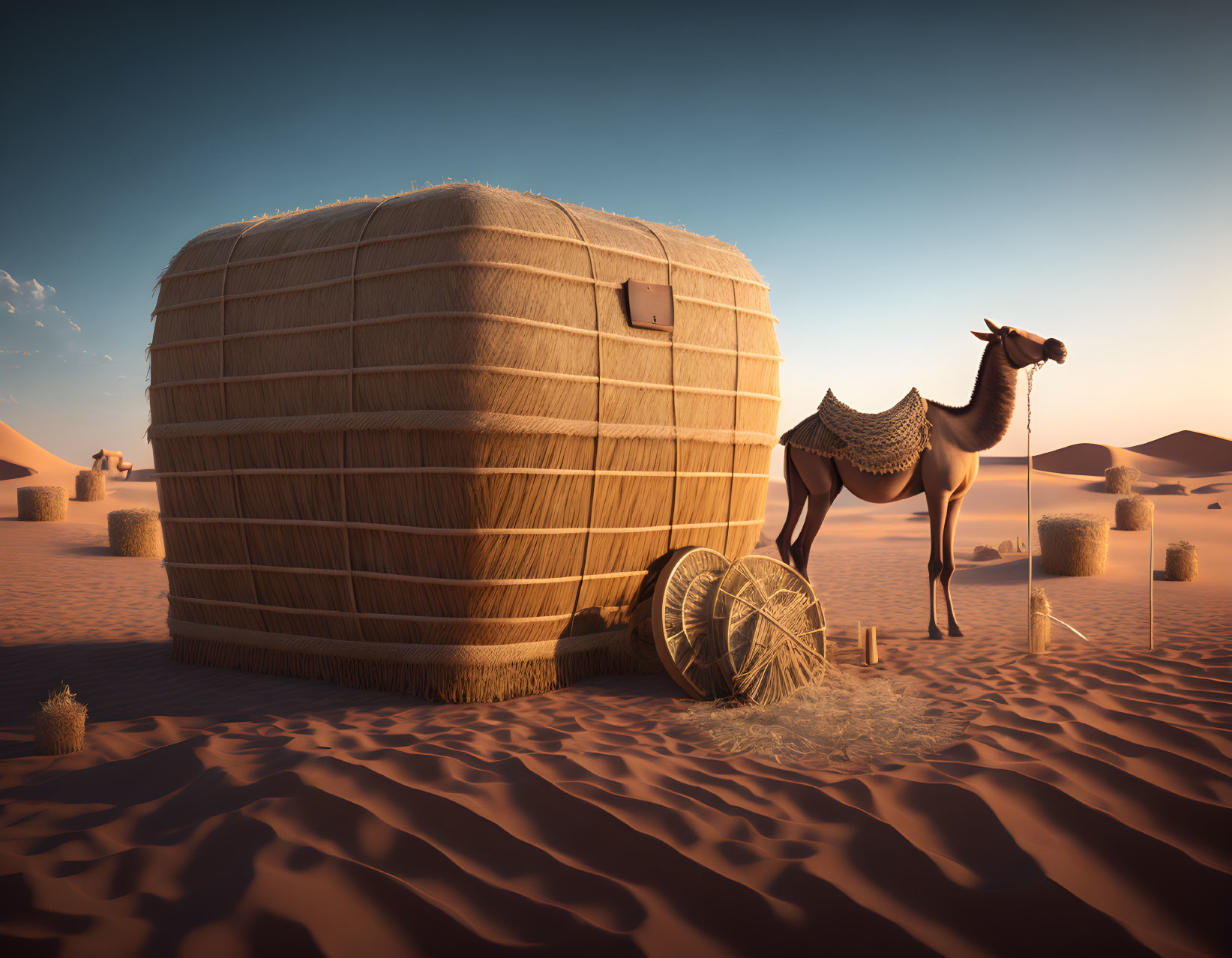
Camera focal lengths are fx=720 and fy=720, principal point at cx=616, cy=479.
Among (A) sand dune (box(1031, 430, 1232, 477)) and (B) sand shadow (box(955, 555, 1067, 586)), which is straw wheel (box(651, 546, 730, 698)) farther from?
(A) sand dune (box(1031, 430, 1232, 477))

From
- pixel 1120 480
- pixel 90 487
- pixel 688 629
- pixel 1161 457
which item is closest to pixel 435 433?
pixel 688 629

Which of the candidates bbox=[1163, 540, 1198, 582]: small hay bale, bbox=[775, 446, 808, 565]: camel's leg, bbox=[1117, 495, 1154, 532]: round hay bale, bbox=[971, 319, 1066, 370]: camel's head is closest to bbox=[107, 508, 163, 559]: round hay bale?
bbox=[775, 446, 808, 565]: camel's leg

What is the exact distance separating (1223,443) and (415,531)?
4711cm

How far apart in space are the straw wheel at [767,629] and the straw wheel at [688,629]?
13 centimetres

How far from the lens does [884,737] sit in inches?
149

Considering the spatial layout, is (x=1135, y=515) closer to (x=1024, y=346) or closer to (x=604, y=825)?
(x=1024, y=346)

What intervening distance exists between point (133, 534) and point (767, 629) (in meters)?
13.2

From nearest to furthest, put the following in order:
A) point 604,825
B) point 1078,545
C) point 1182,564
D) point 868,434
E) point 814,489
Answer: point 604,825
point 868,434
point 814,489
point 1182,564
point 1078,545

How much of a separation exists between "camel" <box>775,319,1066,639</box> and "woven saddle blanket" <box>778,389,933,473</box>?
10 centimetres

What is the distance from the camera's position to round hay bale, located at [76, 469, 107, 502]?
2077 cm

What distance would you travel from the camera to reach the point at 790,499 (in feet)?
23.1

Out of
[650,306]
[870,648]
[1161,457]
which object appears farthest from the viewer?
[1161,457]

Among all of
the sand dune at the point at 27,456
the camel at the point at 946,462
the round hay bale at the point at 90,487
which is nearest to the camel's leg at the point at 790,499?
the camel at the point at 946,462

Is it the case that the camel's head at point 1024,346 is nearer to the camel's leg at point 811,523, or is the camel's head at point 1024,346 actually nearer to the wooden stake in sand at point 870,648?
the camel's leg at point 811,523
